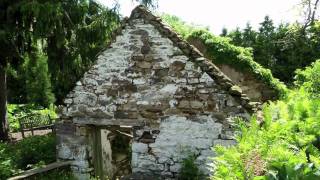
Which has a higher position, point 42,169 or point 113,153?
point 42,169

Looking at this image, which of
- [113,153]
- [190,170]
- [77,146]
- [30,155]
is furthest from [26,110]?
[190,170]

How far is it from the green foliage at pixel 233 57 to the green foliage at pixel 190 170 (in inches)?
165

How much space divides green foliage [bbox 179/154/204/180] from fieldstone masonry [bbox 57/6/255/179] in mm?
120

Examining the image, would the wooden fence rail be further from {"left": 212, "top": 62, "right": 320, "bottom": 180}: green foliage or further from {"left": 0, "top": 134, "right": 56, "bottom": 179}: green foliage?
{"left": 212, "top": 62, "right": 320, "bottom": 180}: green foliage

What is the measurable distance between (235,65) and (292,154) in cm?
903

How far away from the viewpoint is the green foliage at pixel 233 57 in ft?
37.7

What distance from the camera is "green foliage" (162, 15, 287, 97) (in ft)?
37.7

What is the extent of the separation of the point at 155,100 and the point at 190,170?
4.90ft

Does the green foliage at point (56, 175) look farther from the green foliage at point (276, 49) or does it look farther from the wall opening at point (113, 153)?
the green foliage at point (276, 49)

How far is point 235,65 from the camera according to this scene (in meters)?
11.8

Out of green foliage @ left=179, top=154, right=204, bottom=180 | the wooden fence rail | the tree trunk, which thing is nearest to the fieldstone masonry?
green foliage @ left=179, top=154, right=204, bottom=180

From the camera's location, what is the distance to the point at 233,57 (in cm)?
1177

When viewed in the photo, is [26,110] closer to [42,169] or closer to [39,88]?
[39,88]

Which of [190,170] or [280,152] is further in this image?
[190,170]
